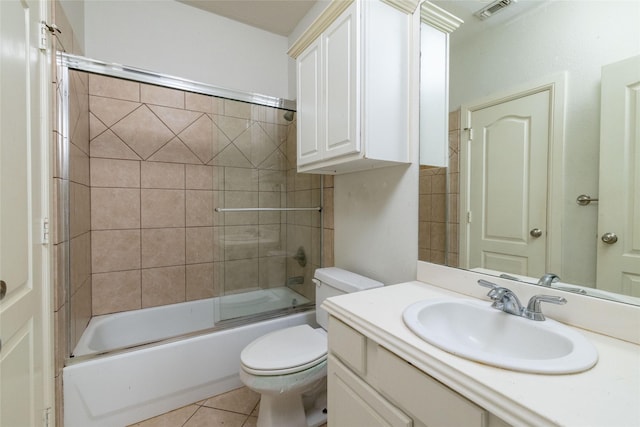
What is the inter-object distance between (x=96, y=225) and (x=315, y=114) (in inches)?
65.7

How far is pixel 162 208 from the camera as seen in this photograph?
210 cm

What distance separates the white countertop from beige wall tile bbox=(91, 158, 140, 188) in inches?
79.2

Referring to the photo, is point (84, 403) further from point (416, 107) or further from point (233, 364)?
point (416, 107)

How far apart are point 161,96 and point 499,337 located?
8.14ft

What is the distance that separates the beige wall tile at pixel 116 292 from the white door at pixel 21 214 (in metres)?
0.84

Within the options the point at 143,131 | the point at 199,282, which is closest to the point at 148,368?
the point at 199,282

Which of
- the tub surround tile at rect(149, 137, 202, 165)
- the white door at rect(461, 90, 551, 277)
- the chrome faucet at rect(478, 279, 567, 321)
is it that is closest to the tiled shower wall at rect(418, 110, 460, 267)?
the white door at rect(461, 90, 551, 277)

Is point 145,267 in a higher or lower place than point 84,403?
higher

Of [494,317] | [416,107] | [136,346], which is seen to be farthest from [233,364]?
[416,107]

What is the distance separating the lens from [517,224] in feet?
3.19

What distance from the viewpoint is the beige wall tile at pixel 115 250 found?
1880 millimetres

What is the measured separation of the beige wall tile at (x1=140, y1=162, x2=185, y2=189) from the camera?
2.04 m

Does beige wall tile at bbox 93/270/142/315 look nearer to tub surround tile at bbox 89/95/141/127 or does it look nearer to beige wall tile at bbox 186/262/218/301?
beige wall tile at bbox 186/262/218/301

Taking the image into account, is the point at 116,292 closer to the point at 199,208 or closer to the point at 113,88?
the point at 199,208
